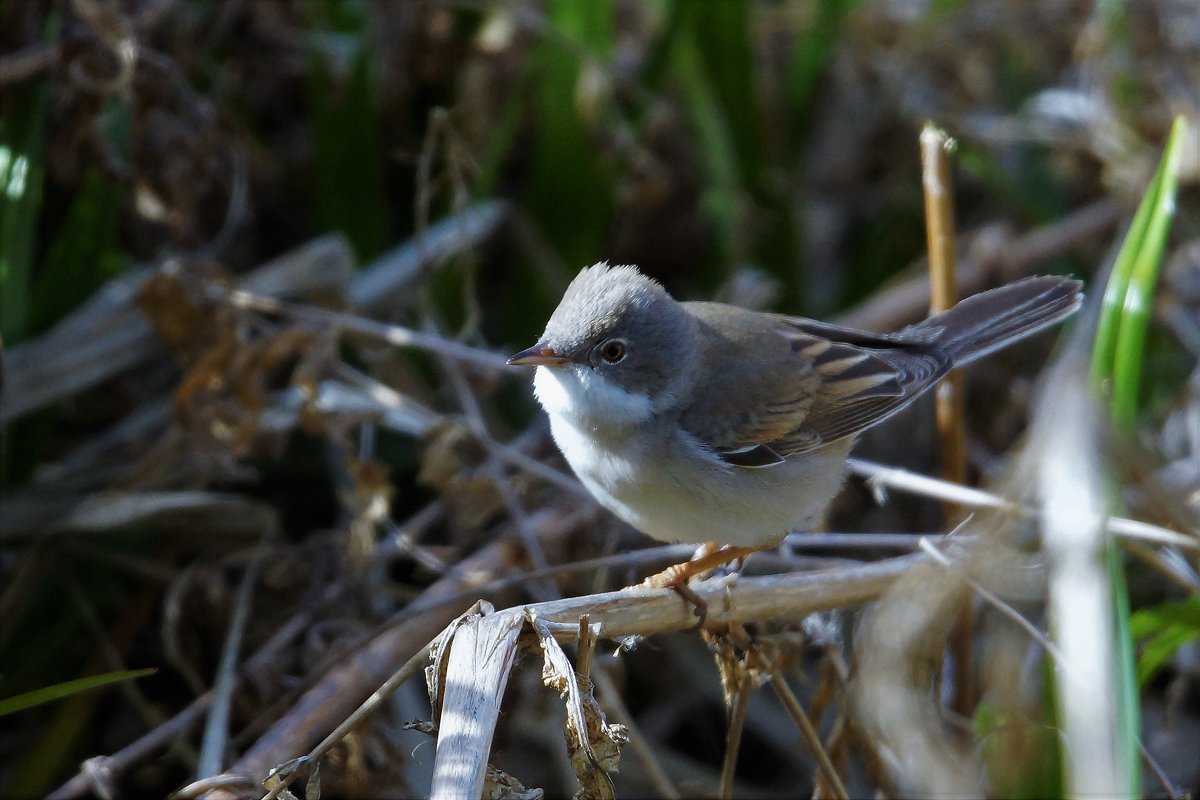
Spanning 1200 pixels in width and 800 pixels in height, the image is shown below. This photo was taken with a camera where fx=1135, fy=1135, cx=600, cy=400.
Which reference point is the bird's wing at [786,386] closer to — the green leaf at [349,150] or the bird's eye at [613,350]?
the bird's eye at [613,350]

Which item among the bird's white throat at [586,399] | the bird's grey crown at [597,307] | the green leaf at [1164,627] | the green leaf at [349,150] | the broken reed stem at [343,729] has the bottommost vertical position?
the broken reed stem at [343,729]

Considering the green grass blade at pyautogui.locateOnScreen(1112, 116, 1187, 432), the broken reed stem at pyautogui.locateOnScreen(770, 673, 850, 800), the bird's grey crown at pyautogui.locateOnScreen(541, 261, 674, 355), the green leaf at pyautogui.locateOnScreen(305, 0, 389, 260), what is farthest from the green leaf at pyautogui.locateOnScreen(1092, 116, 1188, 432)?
the green leaf at pyautogui.locateOnScreen(305, 0, 389, 260)

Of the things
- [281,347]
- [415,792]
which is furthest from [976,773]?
[281,347]

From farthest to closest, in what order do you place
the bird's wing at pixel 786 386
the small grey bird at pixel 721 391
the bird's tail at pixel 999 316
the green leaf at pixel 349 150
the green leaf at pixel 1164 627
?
1. the green leaf at pixel 349 150
2. the bird's tail at pixel 999 316
3. the bird's wing at pixel 786 386
4. the small grey bird at pixel 721 391
5. the green leaf at pixel 1164 627

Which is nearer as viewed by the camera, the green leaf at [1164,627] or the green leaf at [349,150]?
the green leaf at [1164,627]

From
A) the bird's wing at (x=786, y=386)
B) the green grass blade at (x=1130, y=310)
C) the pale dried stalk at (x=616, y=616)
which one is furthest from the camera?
the bird's wing at (x=786, y=386)

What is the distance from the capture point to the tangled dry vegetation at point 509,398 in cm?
239

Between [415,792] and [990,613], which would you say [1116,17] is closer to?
[990,613]

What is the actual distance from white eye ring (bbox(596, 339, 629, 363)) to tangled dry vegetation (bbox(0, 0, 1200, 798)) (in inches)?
20.1

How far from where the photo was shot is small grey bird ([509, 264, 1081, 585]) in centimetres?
281

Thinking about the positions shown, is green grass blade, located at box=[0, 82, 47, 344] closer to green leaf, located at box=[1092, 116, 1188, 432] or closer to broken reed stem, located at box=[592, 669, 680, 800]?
broken reed stem, located at box=[592, 669, 680, 800]

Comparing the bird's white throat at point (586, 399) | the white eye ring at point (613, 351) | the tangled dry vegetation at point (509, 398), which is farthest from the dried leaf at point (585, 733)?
the white eye ring at point (613, 351)

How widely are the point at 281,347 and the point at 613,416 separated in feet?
3.62

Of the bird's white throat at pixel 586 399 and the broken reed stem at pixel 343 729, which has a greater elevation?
the bird's white throat at pixel 586 399
